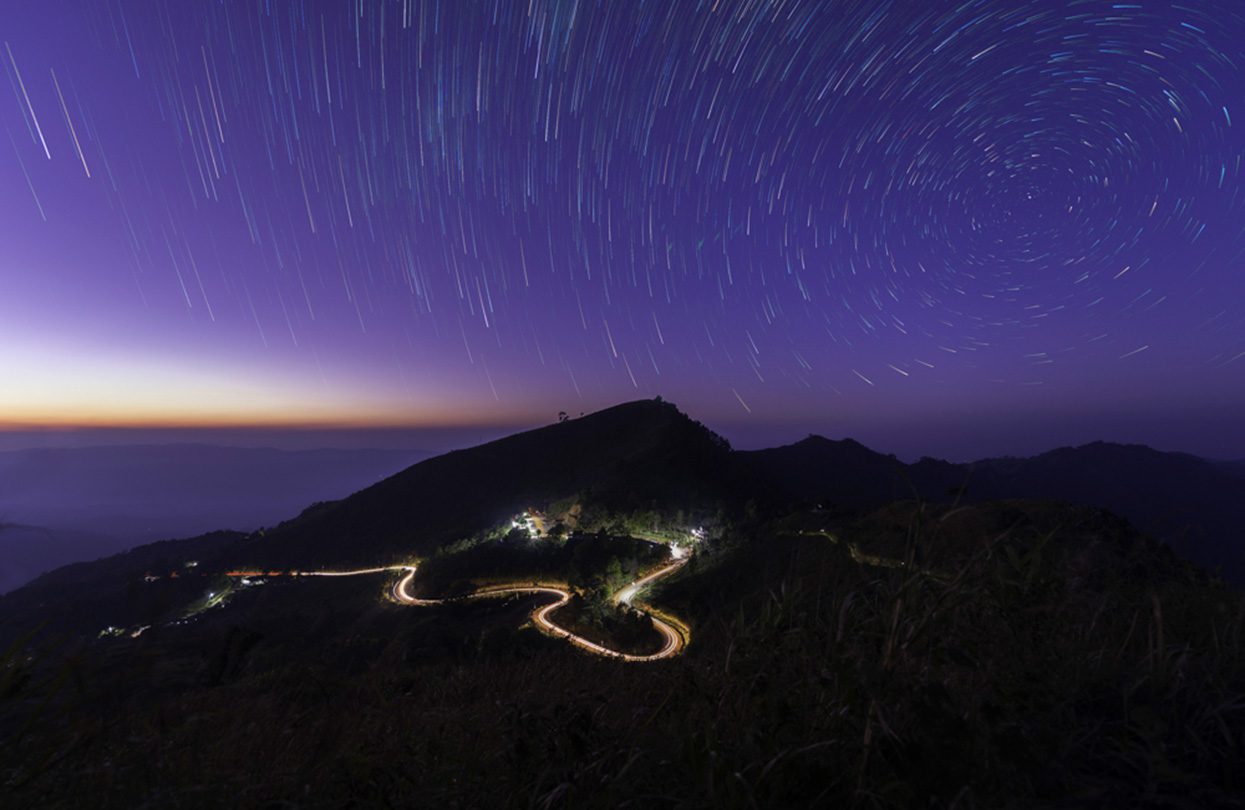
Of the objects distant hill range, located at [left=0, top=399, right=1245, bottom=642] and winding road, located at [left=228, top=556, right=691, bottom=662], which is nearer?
winding road, located at [left=228, top=556, right=691, bottom=662]

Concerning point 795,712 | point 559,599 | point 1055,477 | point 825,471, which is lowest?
point 1055,477

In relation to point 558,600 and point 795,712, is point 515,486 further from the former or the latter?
point 795,712

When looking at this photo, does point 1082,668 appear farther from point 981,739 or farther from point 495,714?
point 495,714

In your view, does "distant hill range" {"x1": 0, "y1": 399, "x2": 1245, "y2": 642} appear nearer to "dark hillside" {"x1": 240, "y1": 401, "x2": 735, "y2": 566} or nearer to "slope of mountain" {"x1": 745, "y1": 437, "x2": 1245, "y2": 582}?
"dark hillside" {"x1": 240, "y1": 401, "x2": 735, "y2": 566}

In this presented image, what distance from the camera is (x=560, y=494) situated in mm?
75625

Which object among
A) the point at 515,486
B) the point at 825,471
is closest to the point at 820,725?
the point at 515,486

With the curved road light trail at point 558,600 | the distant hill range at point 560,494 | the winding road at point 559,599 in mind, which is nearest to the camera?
the winding road at point 559,599

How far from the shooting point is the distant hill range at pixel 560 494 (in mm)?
65938

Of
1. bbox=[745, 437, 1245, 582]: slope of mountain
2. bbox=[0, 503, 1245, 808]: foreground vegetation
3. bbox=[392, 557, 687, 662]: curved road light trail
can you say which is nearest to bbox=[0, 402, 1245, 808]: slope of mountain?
bbox=[0, 503, 1245, 808]: foreground vegetation

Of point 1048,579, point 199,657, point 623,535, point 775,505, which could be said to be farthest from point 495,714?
point 775,505

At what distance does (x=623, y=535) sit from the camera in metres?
53.2

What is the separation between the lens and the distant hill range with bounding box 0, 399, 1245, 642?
216 ft

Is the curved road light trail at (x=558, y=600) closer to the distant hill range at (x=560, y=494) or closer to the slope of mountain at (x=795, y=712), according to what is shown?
the distant hill range at (x=560, y=494)

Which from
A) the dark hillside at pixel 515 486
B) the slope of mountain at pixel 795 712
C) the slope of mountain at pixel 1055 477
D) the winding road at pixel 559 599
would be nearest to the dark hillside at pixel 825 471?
the slope of mountain at pixel 1055 477
